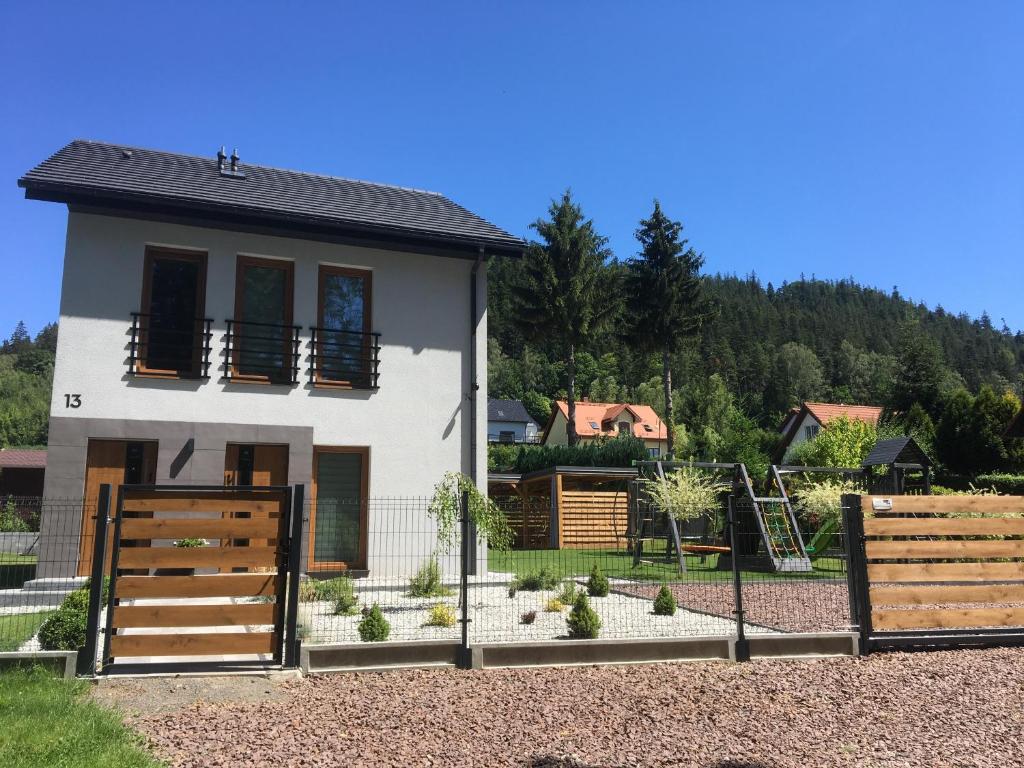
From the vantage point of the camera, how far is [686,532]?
17781 mm

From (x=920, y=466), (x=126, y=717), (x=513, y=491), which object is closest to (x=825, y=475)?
(x=920, y=466)

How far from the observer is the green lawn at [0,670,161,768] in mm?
4125

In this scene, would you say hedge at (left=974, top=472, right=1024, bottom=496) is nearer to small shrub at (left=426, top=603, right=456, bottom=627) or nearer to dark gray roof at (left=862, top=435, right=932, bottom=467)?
dark gray roof at (left=862, top=435, right=932, bottom=467)

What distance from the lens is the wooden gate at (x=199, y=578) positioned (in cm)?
614

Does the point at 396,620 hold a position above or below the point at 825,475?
below

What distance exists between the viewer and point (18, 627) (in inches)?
324

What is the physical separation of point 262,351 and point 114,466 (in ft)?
9.44

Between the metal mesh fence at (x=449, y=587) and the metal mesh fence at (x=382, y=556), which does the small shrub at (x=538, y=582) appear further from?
Result: the metal mesh fence at (x=382, y=556)

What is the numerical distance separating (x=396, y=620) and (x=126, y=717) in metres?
4.06

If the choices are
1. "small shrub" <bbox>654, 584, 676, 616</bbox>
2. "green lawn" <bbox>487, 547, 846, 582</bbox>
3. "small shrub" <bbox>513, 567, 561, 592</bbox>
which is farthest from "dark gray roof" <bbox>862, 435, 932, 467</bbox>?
"small shrub" <bbox>654, 584, 676, 616</bbox>

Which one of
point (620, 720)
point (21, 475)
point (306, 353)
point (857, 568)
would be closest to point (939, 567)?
point (857, 568)

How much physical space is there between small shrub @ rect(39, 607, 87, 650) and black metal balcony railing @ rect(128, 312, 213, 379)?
599 centimetres

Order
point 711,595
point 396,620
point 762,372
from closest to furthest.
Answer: point 396,620, point 711,595, point 762,372

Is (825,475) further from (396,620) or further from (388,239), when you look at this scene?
(396,620)
